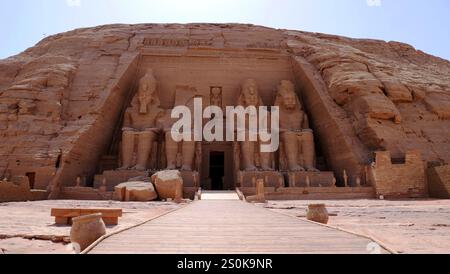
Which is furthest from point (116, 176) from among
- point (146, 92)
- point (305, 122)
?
point (305, 122)

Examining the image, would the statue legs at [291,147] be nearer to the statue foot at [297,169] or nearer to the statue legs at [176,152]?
the statue foot at [297,169]

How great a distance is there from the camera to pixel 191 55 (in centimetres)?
1950

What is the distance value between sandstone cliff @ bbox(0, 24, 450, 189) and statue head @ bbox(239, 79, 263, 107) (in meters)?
2.73

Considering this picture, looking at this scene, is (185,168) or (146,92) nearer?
(185,168)

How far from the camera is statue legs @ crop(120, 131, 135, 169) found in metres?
15.5

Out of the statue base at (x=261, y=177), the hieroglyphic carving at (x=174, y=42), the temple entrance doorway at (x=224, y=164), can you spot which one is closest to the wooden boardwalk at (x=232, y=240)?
the statue base at (x=261, y=177)

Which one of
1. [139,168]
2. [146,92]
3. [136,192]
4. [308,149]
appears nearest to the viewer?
[136,192]

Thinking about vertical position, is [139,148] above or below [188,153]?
above

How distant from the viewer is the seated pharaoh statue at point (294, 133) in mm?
16172

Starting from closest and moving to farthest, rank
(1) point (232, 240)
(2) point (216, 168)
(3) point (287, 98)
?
(1) point (232, 240) < (3) point (287, 98) < (2) point (216, 168)

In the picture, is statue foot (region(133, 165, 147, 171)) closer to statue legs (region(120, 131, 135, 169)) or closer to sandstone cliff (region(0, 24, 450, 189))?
statue legs (region(120, 131, 135, 169))

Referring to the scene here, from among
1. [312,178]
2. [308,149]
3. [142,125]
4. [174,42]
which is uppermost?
[174,42]

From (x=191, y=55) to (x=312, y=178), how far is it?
976cm

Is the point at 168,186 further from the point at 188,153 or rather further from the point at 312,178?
the point at 312,178
